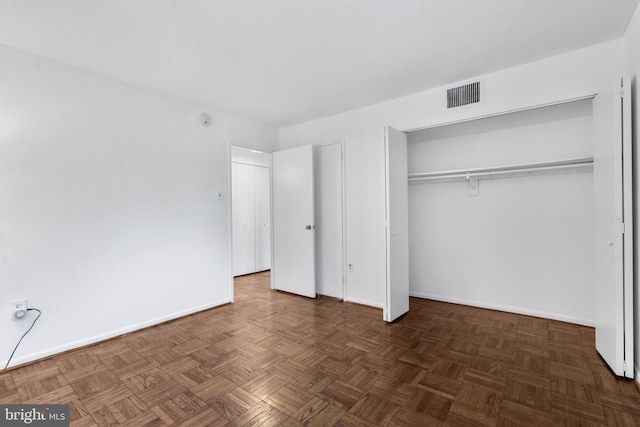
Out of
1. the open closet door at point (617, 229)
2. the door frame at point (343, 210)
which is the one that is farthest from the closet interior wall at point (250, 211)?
the open closet door at point (617, 229)

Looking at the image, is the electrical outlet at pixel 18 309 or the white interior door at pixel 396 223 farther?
→ the white interior door at pixel 396 223

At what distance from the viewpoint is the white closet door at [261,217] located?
583 cm

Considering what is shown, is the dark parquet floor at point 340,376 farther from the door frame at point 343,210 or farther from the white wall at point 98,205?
the door frame at point 343,210

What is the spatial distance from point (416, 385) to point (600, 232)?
5.90ft

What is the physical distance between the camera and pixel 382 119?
364 centimetres

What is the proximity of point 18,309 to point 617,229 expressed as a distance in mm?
4356

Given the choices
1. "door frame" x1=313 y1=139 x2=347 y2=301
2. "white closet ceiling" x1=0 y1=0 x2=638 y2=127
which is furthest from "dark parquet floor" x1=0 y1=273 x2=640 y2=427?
"white closet ceiling" x1=0 y1=0 x2=638 y2=127

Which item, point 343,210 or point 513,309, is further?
point 343,210

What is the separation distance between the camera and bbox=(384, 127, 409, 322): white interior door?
10.2 ft

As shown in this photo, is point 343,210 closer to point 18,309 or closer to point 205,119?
point 205,119

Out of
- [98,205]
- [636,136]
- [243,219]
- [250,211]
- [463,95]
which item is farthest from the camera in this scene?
[250,211]

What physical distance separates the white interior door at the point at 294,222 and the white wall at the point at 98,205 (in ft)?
3.03

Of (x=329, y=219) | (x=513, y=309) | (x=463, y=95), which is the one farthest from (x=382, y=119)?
(x=513, y=309)

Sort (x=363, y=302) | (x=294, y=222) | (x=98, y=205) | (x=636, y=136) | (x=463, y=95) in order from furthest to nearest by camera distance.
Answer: (x=294, y=222) → (x=363, y=302) → (x=463, y=95) → (x=98, y=205) → (x=636, y=136)
